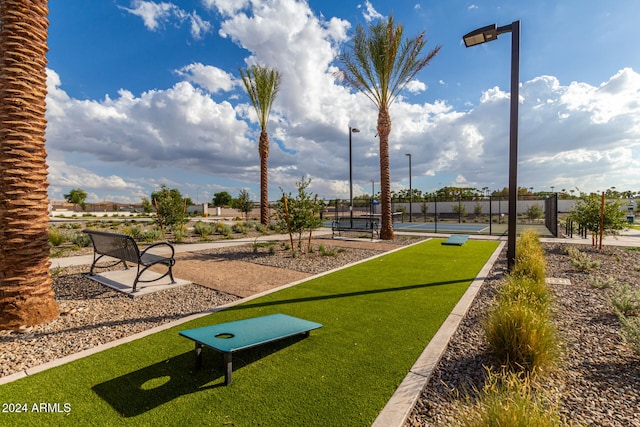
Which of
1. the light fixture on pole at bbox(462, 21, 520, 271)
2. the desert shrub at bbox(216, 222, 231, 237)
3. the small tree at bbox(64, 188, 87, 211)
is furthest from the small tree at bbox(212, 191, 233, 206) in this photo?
the light fixture on pole at bbox(462, 21, 520, 271)

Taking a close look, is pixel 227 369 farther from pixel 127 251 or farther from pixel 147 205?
pixel 147 205

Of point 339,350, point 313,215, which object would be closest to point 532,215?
point 313,215

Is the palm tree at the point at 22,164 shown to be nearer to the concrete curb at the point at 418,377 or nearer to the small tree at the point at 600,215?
the concrete curb at the point at 418,377

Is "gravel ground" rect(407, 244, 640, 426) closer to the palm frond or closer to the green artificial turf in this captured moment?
the green artificial turf

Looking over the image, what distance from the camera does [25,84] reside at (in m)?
4.19

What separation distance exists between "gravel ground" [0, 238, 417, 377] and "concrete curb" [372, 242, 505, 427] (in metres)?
3.40

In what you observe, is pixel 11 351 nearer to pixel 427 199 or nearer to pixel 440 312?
pixel 440 312

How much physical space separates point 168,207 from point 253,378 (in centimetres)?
1360

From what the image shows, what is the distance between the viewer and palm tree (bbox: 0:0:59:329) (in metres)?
4.08

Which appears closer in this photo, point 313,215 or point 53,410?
point 53,410

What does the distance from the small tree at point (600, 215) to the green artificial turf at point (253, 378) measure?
9.45 m

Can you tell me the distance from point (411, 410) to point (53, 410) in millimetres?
2939

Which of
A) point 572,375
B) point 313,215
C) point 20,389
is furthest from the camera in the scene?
point 313,215

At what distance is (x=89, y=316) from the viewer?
4820 millimetres
